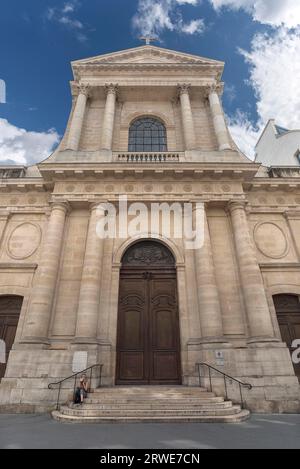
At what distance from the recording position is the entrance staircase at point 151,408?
584 centimetres

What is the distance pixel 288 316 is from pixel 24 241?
10899 mm

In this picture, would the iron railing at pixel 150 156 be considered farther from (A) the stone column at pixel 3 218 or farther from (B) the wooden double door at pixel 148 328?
(A) the stone column at pixel 3 218

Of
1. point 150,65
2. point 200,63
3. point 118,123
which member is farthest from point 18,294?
point 200,63

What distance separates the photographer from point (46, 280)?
368 inches

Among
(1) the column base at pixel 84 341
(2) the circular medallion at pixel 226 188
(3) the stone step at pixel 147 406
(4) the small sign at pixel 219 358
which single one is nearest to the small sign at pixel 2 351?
(1) the column base at pixel 84 341

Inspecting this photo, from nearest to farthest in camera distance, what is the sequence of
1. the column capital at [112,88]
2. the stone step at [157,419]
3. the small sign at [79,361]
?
the stone step at [157,419] → the small sign at [79,361] → the column capital at [112,88]

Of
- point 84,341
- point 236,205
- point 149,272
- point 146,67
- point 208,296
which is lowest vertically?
point 84,341

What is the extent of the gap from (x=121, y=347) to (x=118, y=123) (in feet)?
37.6

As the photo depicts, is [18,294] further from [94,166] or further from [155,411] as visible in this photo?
[155,411]

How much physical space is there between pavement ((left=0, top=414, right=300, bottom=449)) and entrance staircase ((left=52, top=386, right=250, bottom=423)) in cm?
26

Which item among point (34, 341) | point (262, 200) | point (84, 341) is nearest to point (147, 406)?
point (84, 341)

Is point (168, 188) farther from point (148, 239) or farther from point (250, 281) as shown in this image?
point (250, 281)

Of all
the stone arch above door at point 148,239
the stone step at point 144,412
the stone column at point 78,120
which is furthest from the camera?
the stone column at point 78,120

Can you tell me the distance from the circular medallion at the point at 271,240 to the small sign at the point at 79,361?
7805 mm
